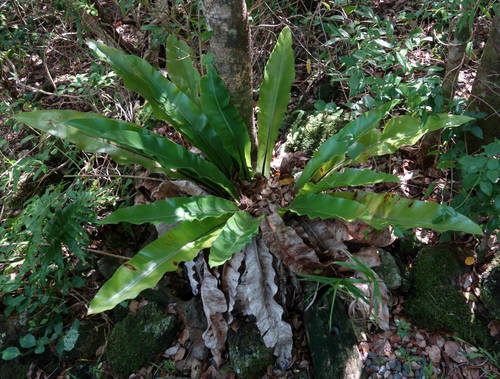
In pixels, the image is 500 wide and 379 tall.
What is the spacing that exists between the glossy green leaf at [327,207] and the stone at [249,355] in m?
0.66

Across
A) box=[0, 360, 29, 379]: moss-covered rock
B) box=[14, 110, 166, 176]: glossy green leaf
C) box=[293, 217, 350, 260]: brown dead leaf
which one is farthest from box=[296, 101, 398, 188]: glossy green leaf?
box=[0, 360, 29, 379]: moss-covered rock

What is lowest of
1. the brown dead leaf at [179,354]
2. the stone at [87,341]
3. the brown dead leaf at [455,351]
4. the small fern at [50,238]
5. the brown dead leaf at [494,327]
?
the brown dead leaf at [455,351]

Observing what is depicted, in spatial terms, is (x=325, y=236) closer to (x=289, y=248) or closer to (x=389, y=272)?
(x=289, y=248)

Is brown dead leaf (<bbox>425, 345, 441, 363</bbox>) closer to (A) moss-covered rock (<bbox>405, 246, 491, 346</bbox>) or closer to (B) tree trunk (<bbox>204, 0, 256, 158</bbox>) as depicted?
(A) moss-covered rock (<bbox>405, 246, 491, 346</bbox>)

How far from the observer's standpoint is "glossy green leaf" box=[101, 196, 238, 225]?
1781 mm

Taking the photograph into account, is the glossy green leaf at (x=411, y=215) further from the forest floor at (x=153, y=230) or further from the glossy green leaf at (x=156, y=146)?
the glossy green leaf at (x=156, y=146)

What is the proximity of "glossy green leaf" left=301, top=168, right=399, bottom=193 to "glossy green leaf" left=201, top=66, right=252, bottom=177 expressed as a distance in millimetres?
504

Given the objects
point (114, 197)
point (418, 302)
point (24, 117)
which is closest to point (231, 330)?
point (418, 302)

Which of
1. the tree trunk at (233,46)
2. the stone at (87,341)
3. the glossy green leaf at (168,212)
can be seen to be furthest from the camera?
the stone at (87,341)

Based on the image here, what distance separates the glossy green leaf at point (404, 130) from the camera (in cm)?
181

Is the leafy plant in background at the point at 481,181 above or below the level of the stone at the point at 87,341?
above

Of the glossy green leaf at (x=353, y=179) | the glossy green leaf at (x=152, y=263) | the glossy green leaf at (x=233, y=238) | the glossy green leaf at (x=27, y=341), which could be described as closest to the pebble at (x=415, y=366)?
the glossy green leaf at (x=353, y=179)

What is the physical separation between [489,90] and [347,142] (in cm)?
74

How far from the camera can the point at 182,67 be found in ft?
7.53
